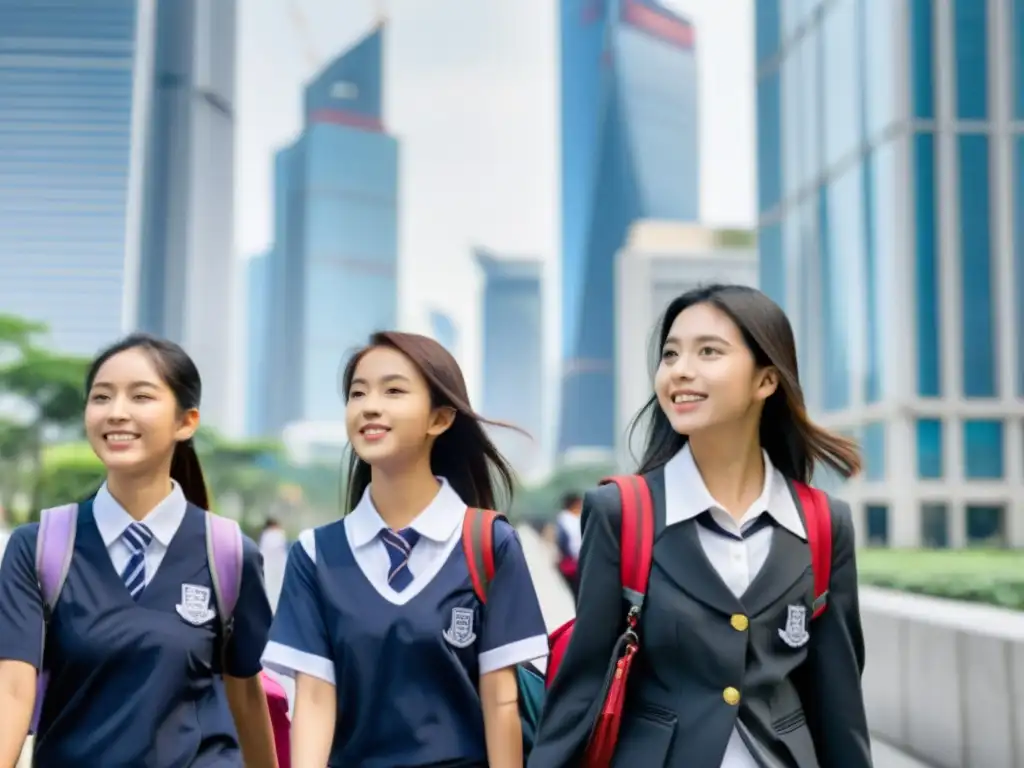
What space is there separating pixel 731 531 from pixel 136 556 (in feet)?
4.35

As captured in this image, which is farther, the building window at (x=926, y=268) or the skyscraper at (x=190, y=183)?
the skyscraper at (x=190, y=183)

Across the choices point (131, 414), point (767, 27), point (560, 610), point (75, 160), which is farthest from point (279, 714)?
point (75, 160)

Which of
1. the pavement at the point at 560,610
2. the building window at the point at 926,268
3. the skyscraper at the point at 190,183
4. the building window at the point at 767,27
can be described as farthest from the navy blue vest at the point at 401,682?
the skyscraper at the point at 190,183

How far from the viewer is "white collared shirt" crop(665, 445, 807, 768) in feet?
8.46

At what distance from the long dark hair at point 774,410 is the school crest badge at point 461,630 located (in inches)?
19.4

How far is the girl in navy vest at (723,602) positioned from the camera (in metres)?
2.49

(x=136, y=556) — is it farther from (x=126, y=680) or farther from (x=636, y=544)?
(x=636, y=544)

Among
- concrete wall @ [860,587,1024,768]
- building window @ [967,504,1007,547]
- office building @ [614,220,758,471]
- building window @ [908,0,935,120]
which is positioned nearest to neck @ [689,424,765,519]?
concrete wall @ [860,587,1024,768]

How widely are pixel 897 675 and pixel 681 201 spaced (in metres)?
140

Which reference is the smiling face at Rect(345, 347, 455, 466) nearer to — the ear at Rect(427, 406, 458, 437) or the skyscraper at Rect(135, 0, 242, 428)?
the ear at Rect(427, 406, 458, 437)

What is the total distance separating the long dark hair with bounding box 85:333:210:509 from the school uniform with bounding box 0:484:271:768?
25cm

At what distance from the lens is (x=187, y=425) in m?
3.18

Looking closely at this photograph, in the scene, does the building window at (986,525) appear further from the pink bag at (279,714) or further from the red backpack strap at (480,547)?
the red backpack strap at (480,547)

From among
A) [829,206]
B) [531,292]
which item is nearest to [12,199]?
[829,206]
